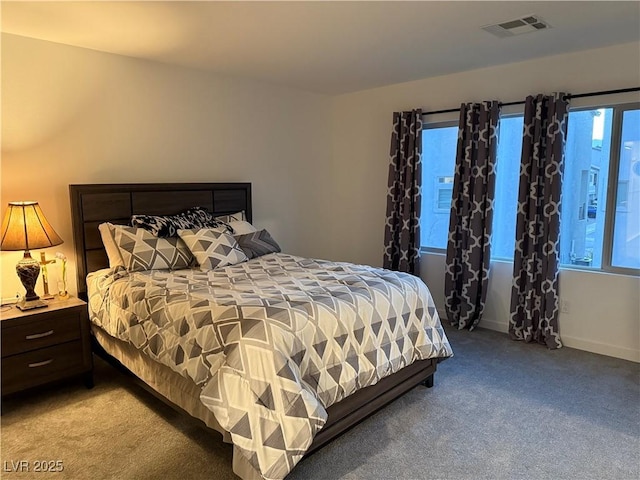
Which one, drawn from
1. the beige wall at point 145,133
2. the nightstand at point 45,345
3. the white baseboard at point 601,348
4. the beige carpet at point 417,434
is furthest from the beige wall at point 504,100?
the nightstand at point 45,345

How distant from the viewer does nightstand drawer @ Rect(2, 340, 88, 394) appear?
8.54 feet

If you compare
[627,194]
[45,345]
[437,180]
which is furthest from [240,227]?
[627,194]

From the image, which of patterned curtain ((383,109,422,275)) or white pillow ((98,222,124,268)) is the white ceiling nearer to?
patterned curtain ((383,109,422,275))

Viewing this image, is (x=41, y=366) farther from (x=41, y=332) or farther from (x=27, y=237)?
(x=27, y=237)

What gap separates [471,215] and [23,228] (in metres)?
3.55

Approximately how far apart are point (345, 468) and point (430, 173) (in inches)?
127

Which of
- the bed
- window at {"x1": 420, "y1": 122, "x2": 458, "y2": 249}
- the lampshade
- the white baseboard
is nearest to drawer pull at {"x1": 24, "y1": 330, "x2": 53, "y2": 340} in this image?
the bed

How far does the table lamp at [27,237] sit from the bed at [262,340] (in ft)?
1.25

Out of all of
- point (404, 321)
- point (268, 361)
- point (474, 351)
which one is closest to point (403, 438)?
point (404, 321)

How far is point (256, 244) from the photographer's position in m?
3.79

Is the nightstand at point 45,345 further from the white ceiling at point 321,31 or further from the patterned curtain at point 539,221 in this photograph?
the patterned curtain at point 539,221

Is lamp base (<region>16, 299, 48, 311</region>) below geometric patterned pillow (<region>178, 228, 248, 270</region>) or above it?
below

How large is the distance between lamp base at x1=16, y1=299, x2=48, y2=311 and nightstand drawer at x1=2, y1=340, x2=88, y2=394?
275mm

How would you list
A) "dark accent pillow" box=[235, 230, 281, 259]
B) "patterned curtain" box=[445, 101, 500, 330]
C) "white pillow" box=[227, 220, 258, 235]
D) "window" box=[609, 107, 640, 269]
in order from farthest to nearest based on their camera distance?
"patterned curtain" box=[445, 101, 500, 330]
"white pillow" box=[227, 220, 258, 235]
"dark accent pillow" box=[235, 230, 281, 259]
"window" box=[609, 107, 640, 269]
